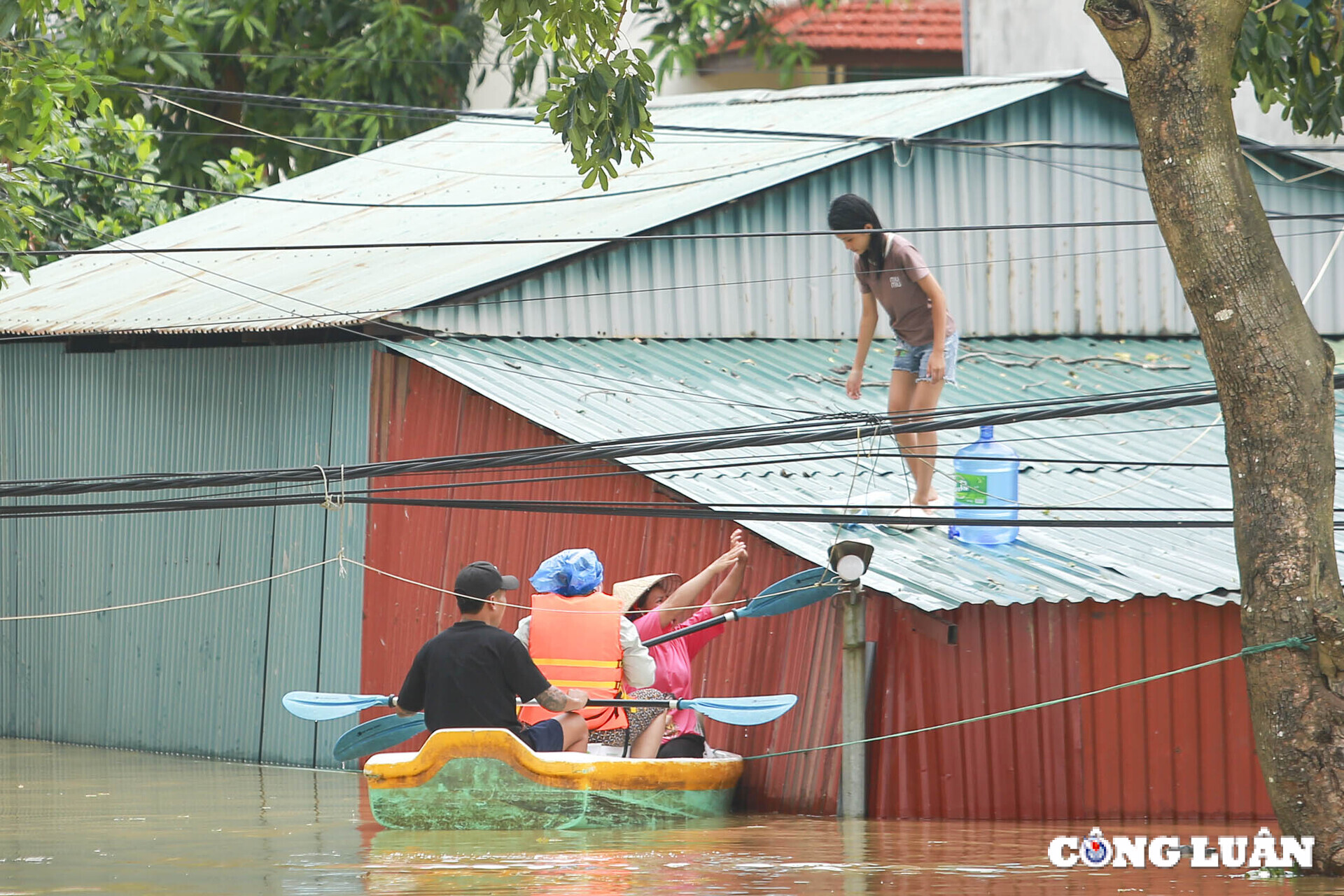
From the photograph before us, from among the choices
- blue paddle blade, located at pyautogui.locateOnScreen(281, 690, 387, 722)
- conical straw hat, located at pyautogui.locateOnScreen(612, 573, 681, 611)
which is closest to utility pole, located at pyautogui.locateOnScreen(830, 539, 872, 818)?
conical straw hat, located at pyautogui.locateOnScreen(612, 573, 681, 611)

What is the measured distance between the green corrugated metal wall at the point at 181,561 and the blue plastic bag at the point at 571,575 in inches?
139

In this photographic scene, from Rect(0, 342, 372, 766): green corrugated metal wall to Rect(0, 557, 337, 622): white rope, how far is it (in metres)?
0.06

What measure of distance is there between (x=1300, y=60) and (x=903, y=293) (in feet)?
9.15

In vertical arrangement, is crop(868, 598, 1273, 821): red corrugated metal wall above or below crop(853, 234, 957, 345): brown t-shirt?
below

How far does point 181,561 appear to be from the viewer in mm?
15641

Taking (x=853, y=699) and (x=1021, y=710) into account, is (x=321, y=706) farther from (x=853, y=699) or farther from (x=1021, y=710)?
(x=1021, y=710)

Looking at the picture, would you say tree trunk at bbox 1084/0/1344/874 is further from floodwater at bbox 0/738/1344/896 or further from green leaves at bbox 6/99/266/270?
green leaves at bbox 6/99/266/270

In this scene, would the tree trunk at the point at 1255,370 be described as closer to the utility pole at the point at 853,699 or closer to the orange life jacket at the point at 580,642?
the utility pole at the point at 853,699

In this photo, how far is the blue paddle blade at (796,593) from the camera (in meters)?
10.9

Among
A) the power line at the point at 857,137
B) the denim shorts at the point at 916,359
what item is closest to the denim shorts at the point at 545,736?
the denim shorts at the point at 916,359

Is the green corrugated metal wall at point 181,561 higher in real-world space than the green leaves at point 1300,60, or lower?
lower

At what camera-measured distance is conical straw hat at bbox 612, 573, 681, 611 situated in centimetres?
1167

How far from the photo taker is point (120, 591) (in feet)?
52.8

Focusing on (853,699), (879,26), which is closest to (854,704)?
(853,699)
